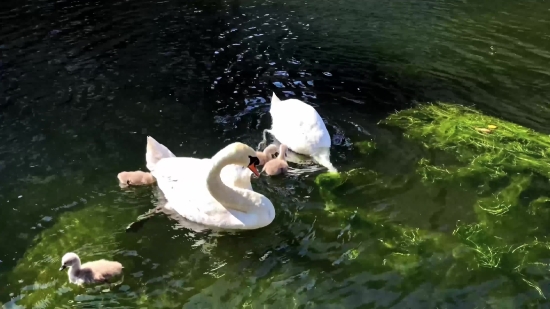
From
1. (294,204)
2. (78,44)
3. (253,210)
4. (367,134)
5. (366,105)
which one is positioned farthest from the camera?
(78,44)

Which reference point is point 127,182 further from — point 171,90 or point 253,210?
point 171,90

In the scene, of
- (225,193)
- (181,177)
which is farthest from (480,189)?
(181,177)

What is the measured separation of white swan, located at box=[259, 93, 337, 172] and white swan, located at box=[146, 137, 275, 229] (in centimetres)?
131

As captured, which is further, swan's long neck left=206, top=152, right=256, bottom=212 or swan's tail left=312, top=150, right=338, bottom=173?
swan's tail left=312, top=150, right=338, bottom=173

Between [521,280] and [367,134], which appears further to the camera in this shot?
[367,134]

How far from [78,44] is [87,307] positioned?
754 cm

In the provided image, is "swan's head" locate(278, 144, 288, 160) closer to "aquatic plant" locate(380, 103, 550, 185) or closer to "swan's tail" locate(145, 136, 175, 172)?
"swan's tail" locate(145, 136, 175, 172)

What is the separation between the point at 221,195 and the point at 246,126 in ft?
7.78

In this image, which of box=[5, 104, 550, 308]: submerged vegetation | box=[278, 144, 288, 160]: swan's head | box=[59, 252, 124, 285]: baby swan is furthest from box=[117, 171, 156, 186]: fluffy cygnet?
box=[278, 144, 288, 160]: swan's head

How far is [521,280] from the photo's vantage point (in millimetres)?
5371

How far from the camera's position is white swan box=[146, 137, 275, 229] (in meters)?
5.96

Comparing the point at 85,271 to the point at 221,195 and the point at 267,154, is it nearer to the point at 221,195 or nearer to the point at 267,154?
the point at 221,195

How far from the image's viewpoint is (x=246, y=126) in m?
8.23

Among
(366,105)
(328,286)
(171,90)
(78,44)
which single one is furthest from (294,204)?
(78,44)
